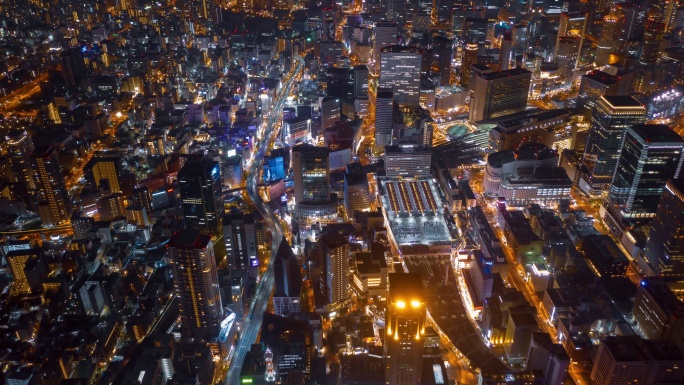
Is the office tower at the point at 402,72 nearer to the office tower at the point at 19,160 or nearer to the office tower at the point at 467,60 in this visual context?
the office tower at the point at 467,60

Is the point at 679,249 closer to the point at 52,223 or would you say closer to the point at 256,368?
the point at 256,368

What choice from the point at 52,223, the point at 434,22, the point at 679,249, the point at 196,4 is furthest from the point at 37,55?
the point at 679,249

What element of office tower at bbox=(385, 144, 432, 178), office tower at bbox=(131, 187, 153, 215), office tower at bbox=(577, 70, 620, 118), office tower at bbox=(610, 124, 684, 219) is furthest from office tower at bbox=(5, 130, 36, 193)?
office tower at bbox=(577, 70, 620, 118)

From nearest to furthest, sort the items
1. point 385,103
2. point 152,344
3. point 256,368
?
point 256,368
point 152,344
point 385,103

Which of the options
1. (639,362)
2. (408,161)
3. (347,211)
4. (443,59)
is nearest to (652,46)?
(443,59)

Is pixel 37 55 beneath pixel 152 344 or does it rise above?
above

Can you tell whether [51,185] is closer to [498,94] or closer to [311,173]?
[311,173]

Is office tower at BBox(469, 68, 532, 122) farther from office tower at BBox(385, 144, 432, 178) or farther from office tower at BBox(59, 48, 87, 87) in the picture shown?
office tower at BBox(59, 48, 87, 87)

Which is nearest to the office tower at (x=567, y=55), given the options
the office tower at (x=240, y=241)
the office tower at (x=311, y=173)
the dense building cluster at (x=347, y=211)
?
the dense building cluster at (x=347, y=211)
